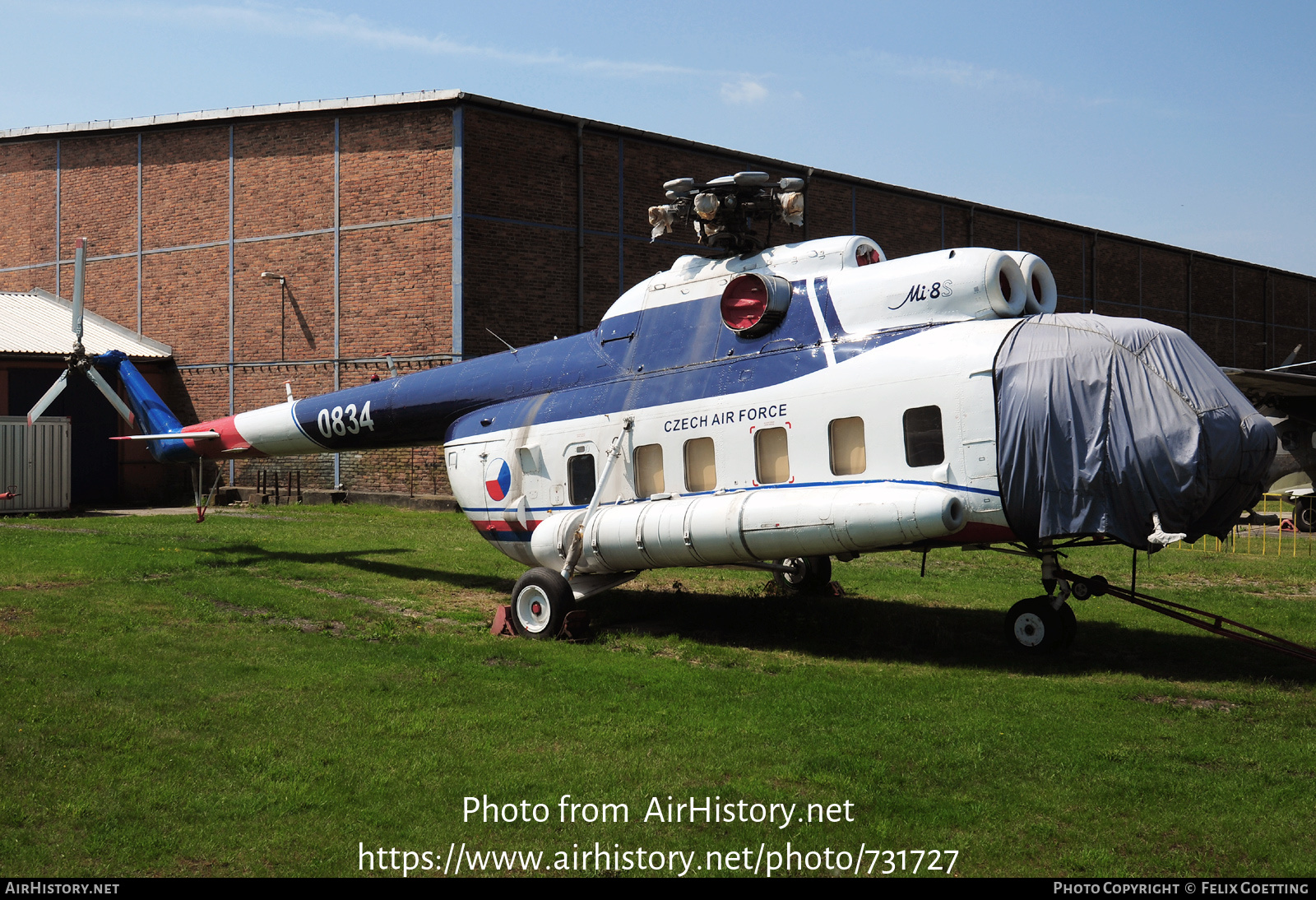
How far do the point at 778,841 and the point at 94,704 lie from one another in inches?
237

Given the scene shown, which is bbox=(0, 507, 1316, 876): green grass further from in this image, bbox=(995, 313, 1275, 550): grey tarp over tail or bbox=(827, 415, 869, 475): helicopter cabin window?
bbox=(827, 415, 869, 475): helicopter cabin window

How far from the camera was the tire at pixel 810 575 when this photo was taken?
1438 centimetres

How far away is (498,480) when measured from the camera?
1404 cm

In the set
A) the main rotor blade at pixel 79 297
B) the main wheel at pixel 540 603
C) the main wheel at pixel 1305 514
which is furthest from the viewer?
the main wheel at pixel 1305 514

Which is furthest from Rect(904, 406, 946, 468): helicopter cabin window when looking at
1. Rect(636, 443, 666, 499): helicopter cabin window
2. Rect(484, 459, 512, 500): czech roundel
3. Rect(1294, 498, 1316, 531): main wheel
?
Rect(1294, 498, 1316, 531): main wheel

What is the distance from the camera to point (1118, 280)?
163 ft

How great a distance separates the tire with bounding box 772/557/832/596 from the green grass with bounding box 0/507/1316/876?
34 centimetres

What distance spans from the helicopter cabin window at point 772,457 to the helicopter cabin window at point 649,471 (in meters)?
1.43

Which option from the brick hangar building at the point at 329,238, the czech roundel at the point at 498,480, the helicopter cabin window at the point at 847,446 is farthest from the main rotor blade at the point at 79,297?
the helicopter cabin window at the point at 847,446

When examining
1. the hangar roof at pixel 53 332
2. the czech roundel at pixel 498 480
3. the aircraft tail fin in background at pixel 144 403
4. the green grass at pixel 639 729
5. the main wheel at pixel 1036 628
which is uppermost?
the hangar roof at pixel 53 332

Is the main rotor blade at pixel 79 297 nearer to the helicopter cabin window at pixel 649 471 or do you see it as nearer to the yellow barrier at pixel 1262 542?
the helicopter cabin window at pixel 649 471

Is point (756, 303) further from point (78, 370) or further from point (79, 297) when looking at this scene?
point (78, 370)

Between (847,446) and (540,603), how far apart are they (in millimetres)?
4131

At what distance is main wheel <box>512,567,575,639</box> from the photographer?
12.2 m
